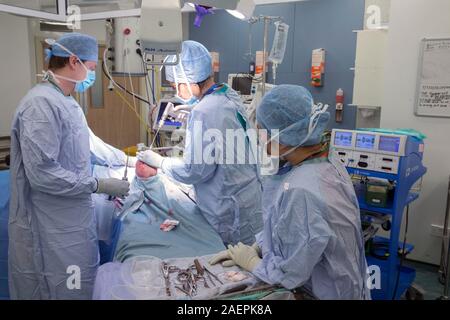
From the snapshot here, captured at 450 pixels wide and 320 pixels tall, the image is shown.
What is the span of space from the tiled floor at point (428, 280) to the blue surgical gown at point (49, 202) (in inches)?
90.6

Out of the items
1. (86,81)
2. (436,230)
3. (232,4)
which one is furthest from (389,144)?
(86,81)

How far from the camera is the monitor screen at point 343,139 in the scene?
8.47 feet

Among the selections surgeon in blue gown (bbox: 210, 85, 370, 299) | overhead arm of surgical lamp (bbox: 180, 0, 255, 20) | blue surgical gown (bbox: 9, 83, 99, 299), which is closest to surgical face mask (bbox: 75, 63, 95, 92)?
blue surgical gown (bbox: 9, 83, 99, 299)

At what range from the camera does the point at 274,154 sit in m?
1.38

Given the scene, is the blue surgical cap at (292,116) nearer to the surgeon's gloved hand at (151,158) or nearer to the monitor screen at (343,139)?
the surgeon's gloved hand at (151,158)

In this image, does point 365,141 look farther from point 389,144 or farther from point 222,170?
point 222,170

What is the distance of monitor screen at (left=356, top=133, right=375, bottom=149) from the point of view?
2.48m

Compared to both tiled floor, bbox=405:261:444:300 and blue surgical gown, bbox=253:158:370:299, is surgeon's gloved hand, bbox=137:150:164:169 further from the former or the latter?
tiled floor, bbox=405:261:444:300

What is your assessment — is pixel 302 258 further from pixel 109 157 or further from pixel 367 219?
pixel 109 157

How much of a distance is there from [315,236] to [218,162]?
2.90 feet

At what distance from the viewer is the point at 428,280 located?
2.96m

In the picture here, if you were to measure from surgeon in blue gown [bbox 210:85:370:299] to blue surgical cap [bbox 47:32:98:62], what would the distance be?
107 centimetres

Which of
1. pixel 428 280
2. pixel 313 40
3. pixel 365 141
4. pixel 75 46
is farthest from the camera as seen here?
pixel 313 40
